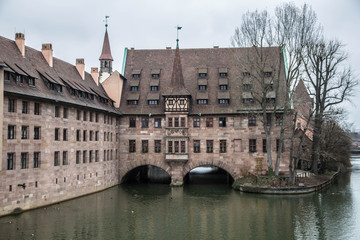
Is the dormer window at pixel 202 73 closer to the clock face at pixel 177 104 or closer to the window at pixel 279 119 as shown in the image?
the clock face at pixel 177 104

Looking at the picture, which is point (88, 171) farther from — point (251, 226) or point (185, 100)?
point (251, 226)

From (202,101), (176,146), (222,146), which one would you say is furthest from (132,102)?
(222,146)

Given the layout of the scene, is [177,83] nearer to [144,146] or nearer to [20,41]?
[144,146]

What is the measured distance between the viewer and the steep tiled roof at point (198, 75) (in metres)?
44.3

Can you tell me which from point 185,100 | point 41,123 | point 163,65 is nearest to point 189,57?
point 163,65

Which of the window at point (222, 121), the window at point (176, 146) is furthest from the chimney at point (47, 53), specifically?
the window at point (222, 121)

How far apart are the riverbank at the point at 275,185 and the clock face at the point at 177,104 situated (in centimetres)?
968

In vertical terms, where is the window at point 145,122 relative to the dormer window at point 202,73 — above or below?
below

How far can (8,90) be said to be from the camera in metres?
26.0

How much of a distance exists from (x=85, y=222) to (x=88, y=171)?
11.9 metres

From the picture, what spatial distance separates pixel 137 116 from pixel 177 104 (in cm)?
506

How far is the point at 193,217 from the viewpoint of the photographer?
27656 mm

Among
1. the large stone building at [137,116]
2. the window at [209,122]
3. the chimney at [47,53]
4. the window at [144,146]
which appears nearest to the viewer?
the large stone building at [137,116]

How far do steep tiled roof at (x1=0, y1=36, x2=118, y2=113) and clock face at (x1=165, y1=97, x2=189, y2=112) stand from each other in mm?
6364
